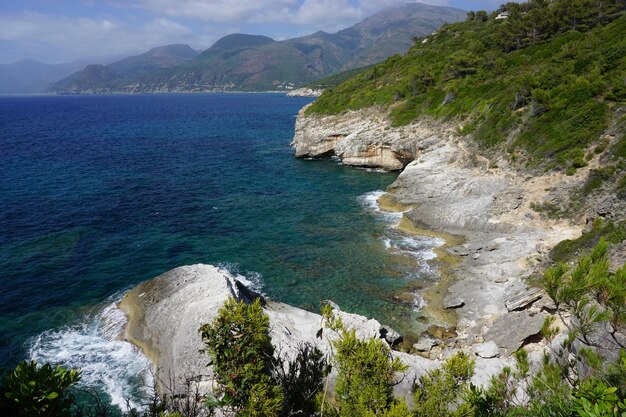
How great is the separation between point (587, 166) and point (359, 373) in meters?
30.9

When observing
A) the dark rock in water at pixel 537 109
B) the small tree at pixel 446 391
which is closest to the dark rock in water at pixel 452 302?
the small tree at pixel 446 391

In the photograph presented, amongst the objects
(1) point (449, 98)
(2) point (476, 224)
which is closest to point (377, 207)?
(2) point (476, 224)

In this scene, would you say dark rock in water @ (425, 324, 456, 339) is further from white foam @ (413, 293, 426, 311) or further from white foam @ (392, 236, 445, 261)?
white foam @ (392, 236, 445, 261)

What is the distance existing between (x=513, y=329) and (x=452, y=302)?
474cm

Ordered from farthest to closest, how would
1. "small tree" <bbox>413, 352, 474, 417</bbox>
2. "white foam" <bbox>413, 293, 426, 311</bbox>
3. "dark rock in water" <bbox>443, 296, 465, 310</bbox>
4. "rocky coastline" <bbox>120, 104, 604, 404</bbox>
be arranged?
"white foam" <bbox>413, 293, 426, 311</bbox>
"dark rock in water" <bbox>443, 296, 465, 310</bbox>
"rocky coastline" <bbox>120, 104, 604, 404</bbox>
"small tree" <bbox>413, 352, 474, 417</bbox>

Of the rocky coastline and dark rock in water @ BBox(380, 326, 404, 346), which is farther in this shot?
dark rock in water @ BBox(380, 326, 404, 346)

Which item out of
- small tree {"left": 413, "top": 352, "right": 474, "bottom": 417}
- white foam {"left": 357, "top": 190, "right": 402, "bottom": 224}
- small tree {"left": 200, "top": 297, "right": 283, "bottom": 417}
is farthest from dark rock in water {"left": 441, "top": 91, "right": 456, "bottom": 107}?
small tree {"left": 200, "top": 297, "right": 283, "bottom": 417}

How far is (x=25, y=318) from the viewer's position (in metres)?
24.1

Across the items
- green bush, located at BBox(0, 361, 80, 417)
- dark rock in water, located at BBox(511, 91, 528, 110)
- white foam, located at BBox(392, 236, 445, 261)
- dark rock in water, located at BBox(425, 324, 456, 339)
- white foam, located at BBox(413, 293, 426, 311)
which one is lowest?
dark rock in water, located at BBox(425, 324, 456, 339)

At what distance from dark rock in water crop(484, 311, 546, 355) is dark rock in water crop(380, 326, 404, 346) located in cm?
473

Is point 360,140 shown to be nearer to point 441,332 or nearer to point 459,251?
point 459,251

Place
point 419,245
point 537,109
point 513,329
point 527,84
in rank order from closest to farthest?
point 513,329
point 419,245
point 537,109
point 527,84

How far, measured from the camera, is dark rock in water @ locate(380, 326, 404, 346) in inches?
798

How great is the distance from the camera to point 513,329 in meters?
20.3
